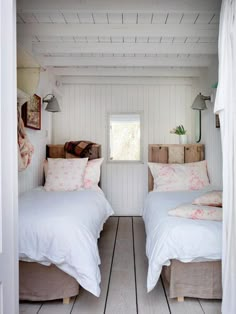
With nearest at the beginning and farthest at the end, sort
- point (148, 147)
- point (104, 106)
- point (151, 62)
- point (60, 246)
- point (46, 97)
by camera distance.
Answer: point (60, 246)
point (151, 62)
point (46, 97)
point (148, 147)
point (104, 106)

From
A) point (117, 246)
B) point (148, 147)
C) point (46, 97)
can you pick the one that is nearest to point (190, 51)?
point (148, 147)

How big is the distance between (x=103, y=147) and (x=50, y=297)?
9.82 ft

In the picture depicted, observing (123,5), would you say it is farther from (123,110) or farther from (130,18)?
(123,110)

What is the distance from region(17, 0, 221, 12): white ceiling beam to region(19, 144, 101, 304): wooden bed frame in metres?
1.96

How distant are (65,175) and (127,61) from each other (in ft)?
5.46

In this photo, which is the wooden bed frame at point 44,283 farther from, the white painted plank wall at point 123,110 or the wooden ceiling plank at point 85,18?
the white painted plank wall at point 123,110

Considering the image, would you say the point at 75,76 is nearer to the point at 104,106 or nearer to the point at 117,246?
the point at 104,106

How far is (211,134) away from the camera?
395cm

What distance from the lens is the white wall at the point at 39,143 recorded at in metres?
3.56

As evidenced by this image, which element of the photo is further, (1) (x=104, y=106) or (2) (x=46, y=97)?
(1) (x=104, y=106)

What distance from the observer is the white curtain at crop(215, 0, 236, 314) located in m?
1.53

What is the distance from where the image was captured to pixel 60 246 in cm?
200

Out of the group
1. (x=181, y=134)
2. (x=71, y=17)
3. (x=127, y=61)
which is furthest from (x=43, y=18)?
(x=181, y=134)

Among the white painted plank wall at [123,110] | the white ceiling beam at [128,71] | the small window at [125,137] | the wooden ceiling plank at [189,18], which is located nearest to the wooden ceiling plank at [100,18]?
the wooden ceiling plank at [189,18]
